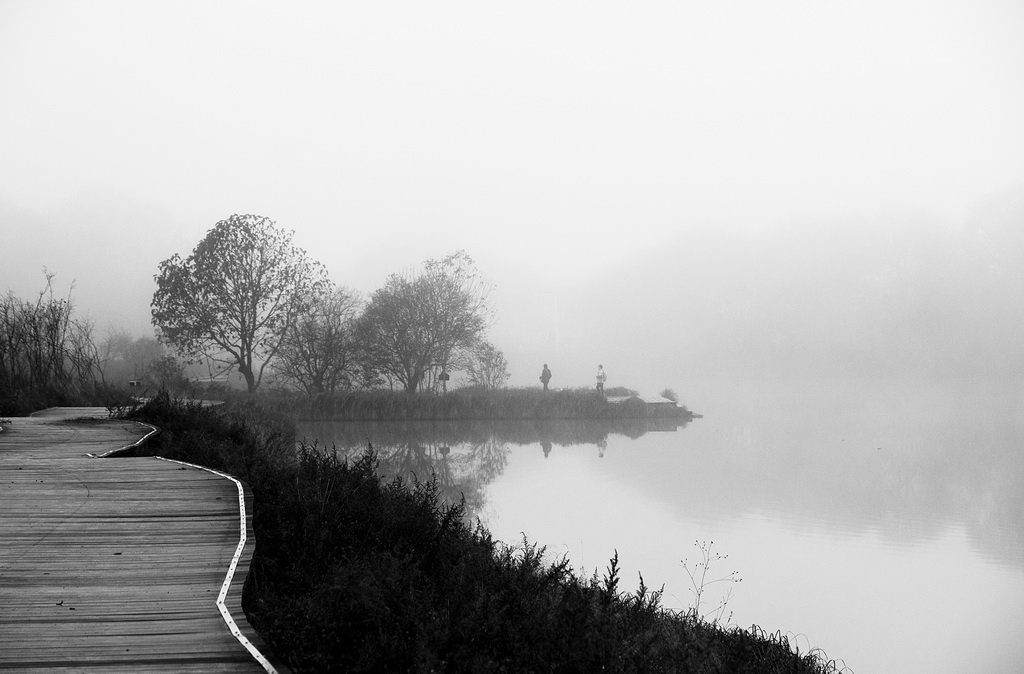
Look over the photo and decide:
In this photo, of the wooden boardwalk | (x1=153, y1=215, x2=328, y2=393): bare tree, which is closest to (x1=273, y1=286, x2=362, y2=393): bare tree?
(x1=153, y1=215, x2=328, y2=393): bare tree

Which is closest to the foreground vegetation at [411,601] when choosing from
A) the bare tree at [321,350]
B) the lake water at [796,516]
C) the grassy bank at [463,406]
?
the lake water at [796,516]

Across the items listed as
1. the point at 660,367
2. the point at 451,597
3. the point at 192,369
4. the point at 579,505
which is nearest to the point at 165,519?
the point at 451,597

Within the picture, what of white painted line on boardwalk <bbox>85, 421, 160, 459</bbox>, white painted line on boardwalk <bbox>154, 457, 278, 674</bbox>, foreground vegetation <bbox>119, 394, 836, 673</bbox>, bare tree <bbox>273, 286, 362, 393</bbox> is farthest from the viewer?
bare tree <bbox>273, 286, 362, 393</bbox>

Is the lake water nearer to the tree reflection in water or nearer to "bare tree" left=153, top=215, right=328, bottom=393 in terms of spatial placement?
the tree reflection in water

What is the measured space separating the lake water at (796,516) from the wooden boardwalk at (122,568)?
471cm

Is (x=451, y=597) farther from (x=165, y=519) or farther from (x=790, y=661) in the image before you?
(x=790, y=661)

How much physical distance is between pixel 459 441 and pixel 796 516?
10.2 m

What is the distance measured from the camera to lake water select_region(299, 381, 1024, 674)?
23.4 feet

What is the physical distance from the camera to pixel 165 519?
13.7ft

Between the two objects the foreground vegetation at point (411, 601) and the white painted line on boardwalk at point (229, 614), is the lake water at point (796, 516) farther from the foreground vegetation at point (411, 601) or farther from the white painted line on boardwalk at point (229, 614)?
the white painted line on boardwalk at point (229, 614)

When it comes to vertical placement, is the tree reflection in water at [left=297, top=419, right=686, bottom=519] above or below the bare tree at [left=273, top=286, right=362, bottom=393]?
below

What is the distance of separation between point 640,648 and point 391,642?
1899mm

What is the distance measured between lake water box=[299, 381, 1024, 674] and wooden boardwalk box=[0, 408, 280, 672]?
185 inches

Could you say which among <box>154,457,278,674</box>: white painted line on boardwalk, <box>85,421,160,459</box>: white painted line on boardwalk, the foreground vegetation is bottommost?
the foreground vegetation
